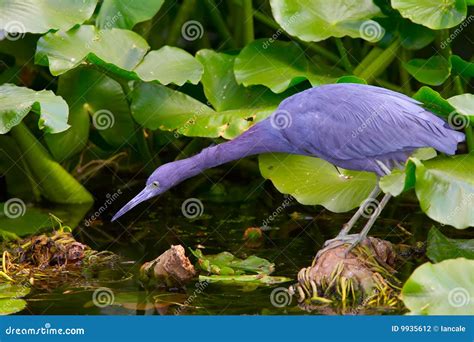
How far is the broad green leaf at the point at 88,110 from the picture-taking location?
7.37m

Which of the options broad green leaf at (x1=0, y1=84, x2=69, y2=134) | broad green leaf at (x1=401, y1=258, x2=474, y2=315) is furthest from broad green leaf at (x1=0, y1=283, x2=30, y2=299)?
broad green leaf at (x1=401, y1=258, x2=474, y2=315)

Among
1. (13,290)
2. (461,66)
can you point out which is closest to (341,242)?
(461,66)

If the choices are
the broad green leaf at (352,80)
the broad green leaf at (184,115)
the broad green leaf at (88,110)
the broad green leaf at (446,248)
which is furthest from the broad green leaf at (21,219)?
the broad green leaf at (446,248)

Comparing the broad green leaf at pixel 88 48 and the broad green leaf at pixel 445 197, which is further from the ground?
the broad green leaf at pixel 88 48

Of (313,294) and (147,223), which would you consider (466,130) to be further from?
(147,223)

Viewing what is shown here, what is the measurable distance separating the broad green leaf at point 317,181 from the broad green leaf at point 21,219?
169cm

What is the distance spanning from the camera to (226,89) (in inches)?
277

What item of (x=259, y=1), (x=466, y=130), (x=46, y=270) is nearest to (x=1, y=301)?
(x=46, y=270)

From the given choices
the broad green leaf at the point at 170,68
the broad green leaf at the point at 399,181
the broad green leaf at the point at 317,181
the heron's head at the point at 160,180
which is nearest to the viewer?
the broad green leaf at the point at 399,181

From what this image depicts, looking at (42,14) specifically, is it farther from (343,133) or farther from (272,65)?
(343,133)

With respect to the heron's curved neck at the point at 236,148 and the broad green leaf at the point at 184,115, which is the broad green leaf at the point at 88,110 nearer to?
the broad green leaf at the point at 184,115

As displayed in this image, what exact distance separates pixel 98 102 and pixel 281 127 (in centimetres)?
205

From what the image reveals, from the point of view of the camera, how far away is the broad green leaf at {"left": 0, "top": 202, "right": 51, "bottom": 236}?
6.95m

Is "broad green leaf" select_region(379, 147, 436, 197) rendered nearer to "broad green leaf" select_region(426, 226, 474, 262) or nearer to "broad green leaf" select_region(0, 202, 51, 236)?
"broad green leaf" select_region(426, 226, 474, 262)
